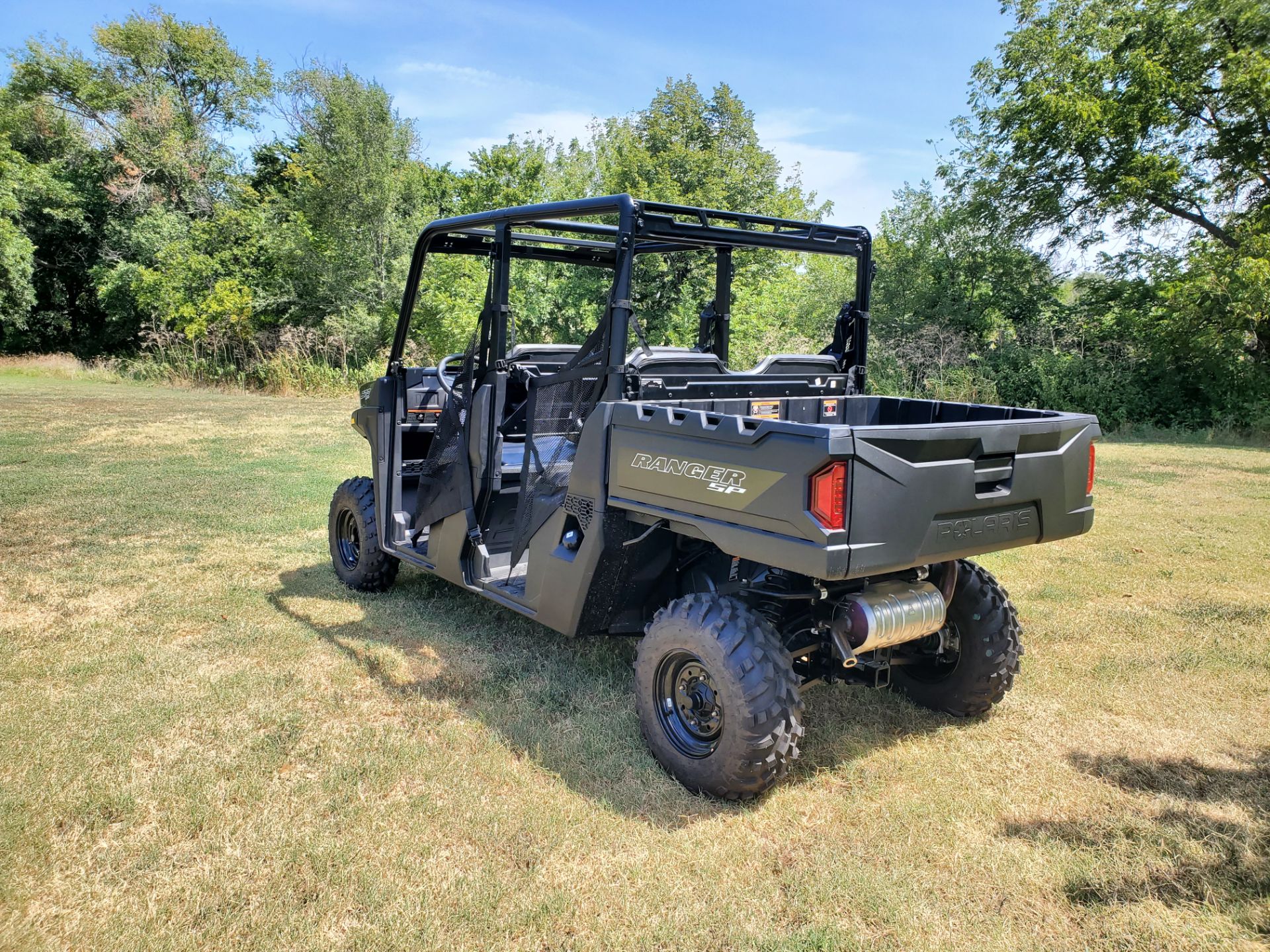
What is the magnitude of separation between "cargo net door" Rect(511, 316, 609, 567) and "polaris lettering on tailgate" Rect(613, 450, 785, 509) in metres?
0.41

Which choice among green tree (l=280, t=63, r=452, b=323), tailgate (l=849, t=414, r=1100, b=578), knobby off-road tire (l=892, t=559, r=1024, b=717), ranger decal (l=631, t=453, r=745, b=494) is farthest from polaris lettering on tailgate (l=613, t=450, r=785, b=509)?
green tree (l=280, t=63, r=452, b=323)

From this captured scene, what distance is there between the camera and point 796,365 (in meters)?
4.33

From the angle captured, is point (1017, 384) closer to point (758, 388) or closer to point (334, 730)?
point (758, 388)

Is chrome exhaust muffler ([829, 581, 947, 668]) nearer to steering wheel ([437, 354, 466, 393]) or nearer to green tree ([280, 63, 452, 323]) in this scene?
steering wheel ([437, 354, 466, 393])

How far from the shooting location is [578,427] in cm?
389

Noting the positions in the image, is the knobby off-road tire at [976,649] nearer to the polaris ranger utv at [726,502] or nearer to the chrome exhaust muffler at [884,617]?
the polaris ranger utv at [726,502]

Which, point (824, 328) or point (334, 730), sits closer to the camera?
point (334, 730)

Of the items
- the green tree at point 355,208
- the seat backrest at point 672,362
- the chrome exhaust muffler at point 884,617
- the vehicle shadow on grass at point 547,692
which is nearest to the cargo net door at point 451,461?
the vehicle shadow on grass at point 547,692

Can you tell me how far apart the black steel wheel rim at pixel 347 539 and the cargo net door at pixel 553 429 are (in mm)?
2021

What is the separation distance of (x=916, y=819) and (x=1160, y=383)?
56.0 ft

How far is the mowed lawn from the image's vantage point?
8.63ft

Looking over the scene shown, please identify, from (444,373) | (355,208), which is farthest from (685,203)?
(444,373)

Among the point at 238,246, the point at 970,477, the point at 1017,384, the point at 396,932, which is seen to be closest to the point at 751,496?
the point at 970,477

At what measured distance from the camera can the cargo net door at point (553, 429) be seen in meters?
3.79
